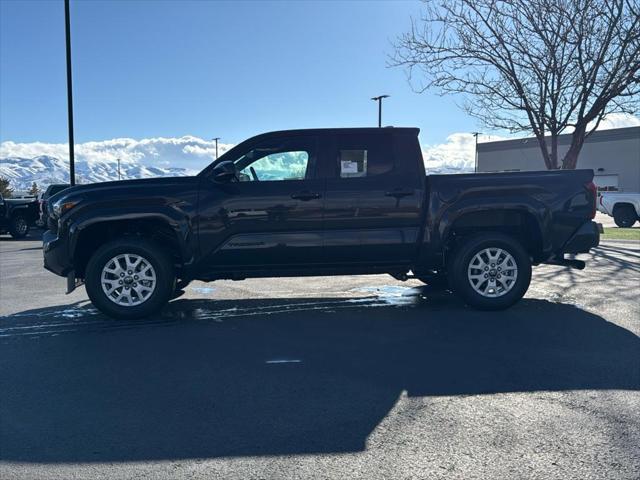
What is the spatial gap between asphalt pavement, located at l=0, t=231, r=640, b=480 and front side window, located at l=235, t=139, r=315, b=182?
1.57 m

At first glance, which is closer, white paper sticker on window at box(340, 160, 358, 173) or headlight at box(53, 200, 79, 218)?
headlight at box(53, 200, 79, 218)

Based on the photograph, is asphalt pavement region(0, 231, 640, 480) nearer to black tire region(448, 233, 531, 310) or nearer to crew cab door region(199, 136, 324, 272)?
black tire region(448, 233, 531, 310)

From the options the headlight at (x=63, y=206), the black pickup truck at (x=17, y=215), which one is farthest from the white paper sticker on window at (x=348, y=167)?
the black pickup truck at (x=17, y=215)

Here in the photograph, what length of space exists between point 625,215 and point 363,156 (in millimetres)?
19108

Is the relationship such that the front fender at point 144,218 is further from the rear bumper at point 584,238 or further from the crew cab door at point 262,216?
the rear bumper at point 584,238

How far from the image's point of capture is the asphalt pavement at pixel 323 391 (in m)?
3.04

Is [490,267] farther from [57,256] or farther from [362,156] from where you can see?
[57,256]

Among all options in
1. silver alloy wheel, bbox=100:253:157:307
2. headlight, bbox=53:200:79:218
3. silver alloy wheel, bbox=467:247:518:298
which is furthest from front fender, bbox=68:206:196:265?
silver alloy wheel, bbox=467:247:518:298

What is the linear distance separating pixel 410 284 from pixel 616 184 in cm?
4360

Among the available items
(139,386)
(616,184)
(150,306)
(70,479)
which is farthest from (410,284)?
(616,184)

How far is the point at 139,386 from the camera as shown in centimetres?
416

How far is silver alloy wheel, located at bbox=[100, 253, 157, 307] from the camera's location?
6.03 metres

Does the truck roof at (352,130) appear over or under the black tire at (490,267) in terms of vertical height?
over

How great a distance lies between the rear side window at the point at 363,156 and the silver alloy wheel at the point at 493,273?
149cm
